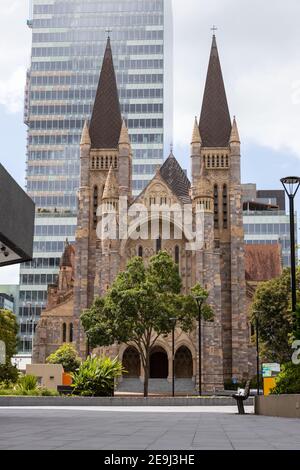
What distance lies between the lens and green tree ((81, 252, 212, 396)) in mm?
48562

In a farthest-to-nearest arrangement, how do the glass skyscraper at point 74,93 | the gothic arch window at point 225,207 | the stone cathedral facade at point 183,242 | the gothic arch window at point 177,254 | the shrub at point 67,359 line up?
the glass skyscraper at point 74,93, the gothic arch window at point 225,207, the gothic arch window at point 177,254, the stone cathedral facade at point 183,242, the shrub at point 67,359

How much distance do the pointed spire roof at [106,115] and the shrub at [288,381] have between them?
191 ft

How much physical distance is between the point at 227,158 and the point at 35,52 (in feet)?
181

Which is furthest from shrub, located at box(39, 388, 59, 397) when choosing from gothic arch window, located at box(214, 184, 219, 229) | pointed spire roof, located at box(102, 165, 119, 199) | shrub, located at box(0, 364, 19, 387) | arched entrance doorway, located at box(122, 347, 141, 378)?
gothic arch window, located at box(214, 184, 219, 229)

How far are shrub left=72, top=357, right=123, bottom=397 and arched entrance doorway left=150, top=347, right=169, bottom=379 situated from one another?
35131mm

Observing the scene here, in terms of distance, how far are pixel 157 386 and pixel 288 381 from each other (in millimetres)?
46949

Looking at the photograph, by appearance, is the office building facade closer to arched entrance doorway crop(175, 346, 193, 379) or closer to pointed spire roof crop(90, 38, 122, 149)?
pointed spire roof crop(90, 38, 122, 149)

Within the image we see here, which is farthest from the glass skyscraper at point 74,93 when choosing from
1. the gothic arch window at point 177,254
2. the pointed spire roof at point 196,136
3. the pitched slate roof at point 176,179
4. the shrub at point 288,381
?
the shrub at point 288,381

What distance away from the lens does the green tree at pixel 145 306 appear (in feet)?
159

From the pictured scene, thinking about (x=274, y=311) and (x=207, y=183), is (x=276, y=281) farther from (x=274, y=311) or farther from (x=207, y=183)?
(x=207, y=183)

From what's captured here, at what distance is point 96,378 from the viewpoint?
112ft

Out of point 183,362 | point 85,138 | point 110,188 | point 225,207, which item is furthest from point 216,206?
point 183,362

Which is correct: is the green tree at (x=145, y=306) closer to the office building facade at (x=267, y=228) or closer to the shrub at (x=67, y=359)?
the shrub at (x=67, y=359)
